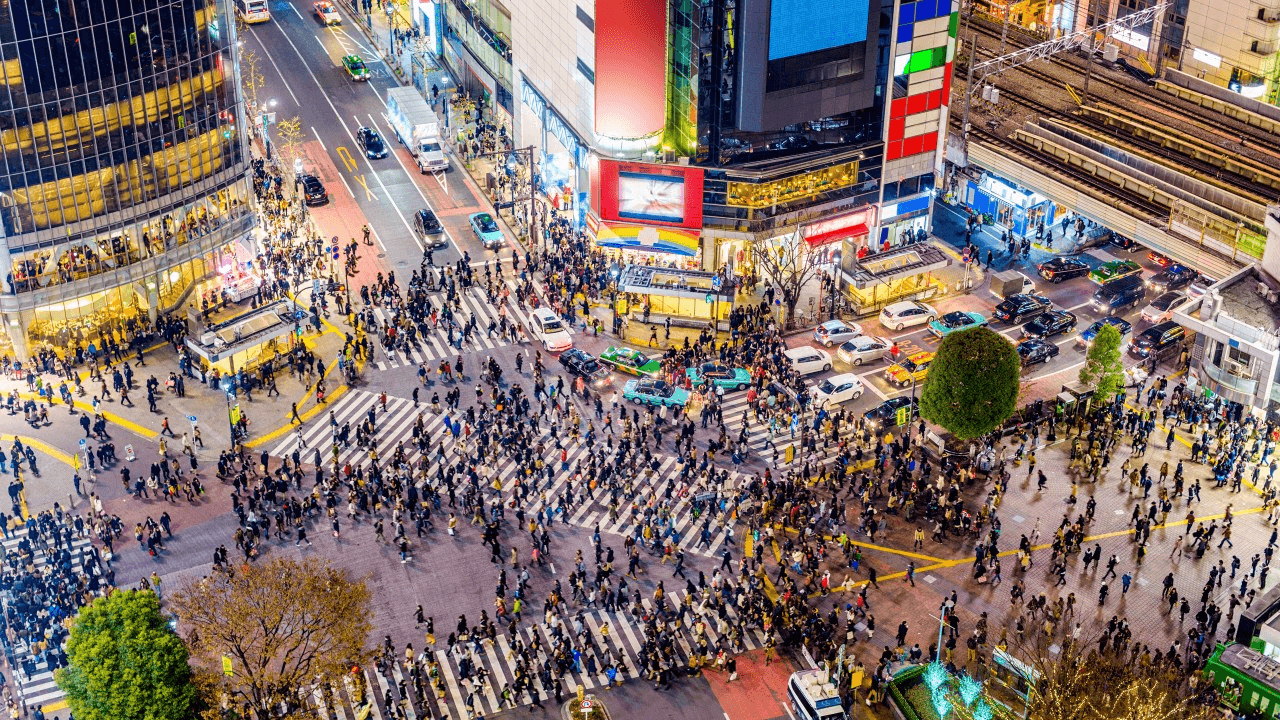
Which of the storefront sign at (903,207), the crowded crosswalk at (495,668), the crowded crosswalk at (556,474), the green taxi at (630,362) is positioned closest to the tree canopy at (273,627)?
the crowded crosswalk at (495,668)

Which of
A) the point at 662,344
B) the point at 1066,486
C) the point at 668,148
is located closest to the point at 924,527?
the point at 1066,486

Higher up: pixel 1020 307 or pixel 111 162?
pixel 111 162

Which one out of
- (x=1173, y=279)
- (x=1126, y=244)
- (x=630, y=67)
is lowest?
(x=1126, y=244)

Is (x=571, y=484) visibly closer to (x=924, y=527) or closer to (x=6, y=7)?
(x=924, y=527)

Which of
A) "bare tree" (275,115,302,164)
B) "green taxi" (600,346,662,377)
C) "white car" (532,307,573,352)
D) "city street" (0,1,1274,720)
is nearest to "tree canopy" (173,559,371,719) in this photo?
"city street" (0,1,1274,720)

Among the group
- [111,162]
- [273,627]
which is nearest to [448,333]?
[111,162]

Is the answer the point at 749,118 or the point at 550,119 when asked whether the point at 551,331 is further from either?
the point at 550,119

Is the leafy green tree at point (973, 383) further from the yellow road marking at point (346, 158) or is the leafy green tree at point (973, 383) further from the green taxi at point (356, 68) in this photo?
the green taxi at point (356, 68)
